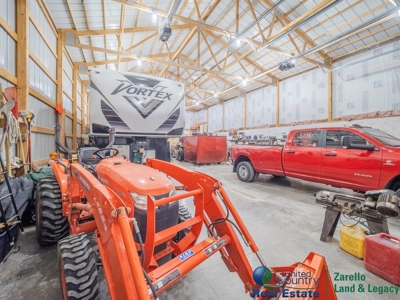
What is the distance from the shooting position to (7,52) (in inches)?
140

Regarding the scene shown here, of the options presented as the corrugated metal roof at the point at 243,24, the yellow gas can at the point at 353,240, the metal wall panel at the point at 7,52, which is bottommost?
the yellow gas can at the point at 353,240

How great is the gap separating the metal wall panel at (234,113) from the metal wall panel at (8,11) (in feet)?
50.1

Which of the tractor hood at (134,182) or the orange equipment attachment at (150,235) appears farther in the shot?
the tractor hood at (134,182)

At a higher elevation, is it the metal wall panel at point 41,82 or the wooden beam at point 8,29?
the wooden beam at point 8,29

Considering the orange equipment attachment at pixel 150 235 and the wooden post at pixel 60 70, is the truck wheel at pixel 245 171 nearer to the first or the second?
the orange equipment attachment at pixel 150 235

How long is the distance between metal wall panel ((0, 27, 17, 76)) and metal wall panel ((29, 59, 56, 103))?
70 cm

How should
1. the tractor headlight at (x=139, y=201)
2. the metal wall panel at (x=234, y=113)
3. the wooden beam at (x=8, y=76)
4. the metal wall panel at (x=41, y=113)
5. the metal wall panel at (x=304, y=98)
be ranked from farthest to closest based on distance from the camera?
the metal wall panel at (x=234, y=113), the metal wall panel at (x=304, y=98), the metal wall panel at (x=41, y=113), the wooden beam at (x=8, y=76), the tractor headlight at (x=139, y=201)

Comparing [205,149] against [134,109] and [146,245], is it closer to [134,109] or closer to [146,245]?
[134,109]

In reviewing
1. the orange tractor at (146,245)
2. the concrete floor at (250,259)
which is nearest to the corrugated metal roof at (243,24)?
the concrete floor at (250,259)

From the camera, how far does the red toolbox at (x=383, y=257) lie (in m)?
1.87

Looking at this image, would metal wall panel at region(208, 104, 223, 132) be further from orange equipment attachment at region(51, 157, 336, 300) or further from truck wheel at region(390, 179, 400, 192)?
orange equipment attachment at region(51, 157, 336, 300)

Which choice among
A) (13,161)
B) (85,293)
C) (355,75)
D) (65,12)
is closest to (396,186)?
(85,293)

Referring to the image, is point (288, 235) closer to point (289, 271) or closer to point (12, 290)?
point (289, 271)

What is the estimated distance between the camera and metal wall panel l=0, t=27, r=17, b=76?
10.9 feet
